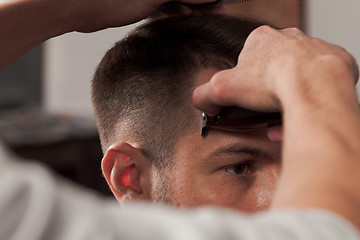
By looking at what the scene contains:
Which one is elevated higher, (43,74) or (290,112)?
(290,112)

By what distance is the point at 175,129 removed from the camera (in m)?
1.50

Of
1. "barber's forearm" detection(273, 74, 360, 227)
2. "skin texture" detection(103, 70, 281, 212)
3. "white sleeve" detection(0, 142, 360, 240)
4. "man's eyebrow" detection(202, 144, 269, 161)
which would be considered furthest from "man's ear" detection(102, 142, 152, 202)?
"white sleeve" detection(0, 142, 360, 240)

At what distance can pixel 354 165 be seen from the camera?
63cm

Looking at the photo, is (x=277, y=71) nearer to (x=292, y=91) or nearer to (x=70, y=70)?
(x=292, y=91)

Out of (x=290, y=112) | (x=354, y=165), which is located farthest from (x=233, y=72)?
(x=354, y=165)

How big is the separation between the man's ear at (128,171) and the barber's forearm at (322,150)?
777mm

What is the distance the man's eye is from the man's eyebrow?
0.04m

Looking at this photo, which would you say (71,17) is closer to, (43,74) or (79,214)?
(79,214)

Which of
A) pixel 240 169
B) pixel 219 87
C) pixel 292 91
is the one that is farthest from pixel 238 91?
pixel 240 169

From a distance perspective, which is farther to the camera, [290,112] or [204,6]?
[204,6]

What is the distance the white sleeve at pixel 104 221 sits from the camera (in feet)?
1.70

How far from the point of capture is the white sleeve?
52 centimetres

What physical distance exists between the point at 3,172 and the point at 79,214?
8 centimetres

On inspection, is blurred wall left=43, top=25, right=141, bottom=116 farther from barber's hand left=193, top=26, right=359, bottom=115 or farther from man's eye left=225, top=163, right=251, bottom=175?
barber's hand left=193, top=26, right=359, bottom=115
